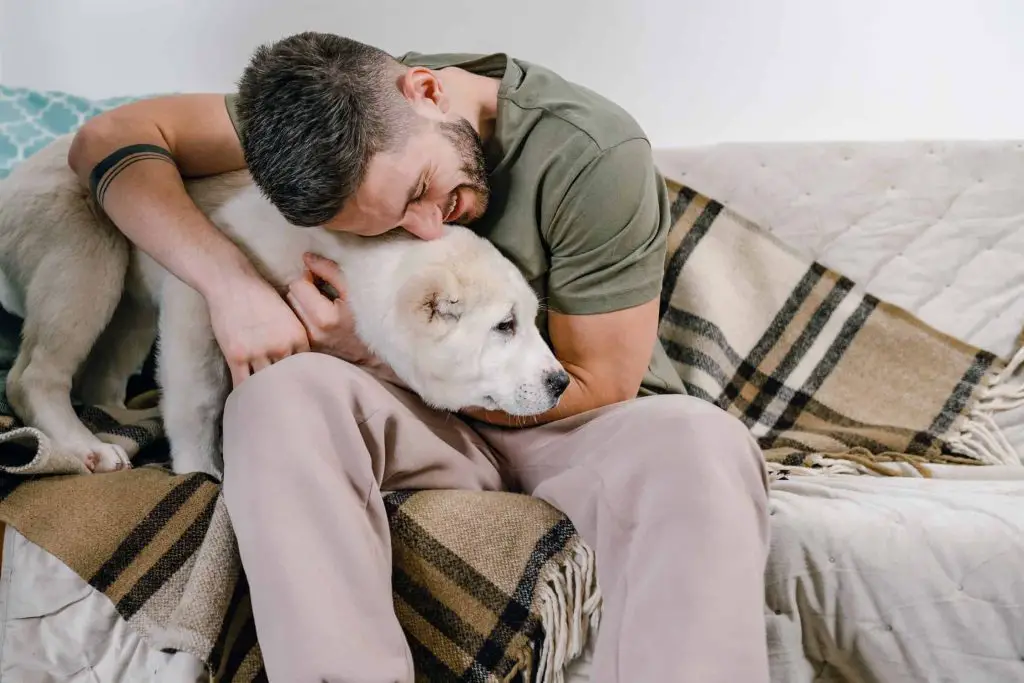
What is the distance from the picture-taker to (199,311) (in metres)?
1.39

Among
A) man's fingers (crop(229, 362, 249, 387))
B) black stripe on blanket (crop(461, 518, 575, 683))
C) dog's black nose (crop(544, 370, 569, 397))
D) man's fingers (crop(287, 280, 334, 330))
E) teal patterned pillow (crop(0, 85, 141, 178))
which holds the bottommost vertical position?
black stripe on blanket (crop(461, 518, 575, 683))

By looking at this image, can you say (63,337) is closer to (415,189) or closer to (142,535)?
(142,535)

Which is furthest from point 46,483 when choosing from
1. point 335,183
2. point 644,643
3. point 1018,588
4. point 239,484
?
point 1018,588

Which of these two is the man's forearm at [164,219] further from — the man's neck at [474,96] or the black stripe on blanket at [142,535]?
the man's neck at [474,96]

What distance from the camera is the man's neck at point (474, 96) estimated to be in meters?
1.36

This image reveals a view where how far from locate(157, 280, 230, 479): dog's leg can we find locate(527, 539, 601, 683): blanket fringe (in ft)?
2.07

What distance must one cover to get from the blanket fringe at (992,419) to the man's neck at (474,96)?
115 centimetres

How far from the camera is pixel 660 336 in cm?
182

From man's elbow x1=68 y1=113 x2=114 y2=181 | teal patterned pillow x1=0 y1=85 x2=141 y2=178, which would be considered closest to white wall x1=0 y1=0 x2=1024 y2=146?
teal patterned pillow x1=0 y1=85 x2=141 y2=178

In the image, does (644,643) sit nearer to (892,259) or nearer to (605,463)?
(605,463)

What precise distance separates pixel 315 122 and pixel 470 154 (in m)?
0.26

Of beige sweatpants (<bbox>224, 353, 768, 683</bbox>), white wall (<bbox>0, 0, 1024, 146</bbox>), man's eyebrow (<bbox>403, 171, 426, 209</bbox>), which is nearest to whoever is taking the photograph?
beige sweatpants (<bbox>224, 353, 768, 683</bbox>)

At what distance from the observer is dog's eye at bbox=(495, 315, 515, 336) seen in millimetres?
1276

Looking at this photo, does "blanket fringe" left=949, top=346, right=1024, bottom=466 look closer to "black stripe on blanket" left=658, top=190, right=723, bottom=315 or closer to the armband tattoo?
"black stripe on blanket" left=658, top=190, right=723, bottom=315
